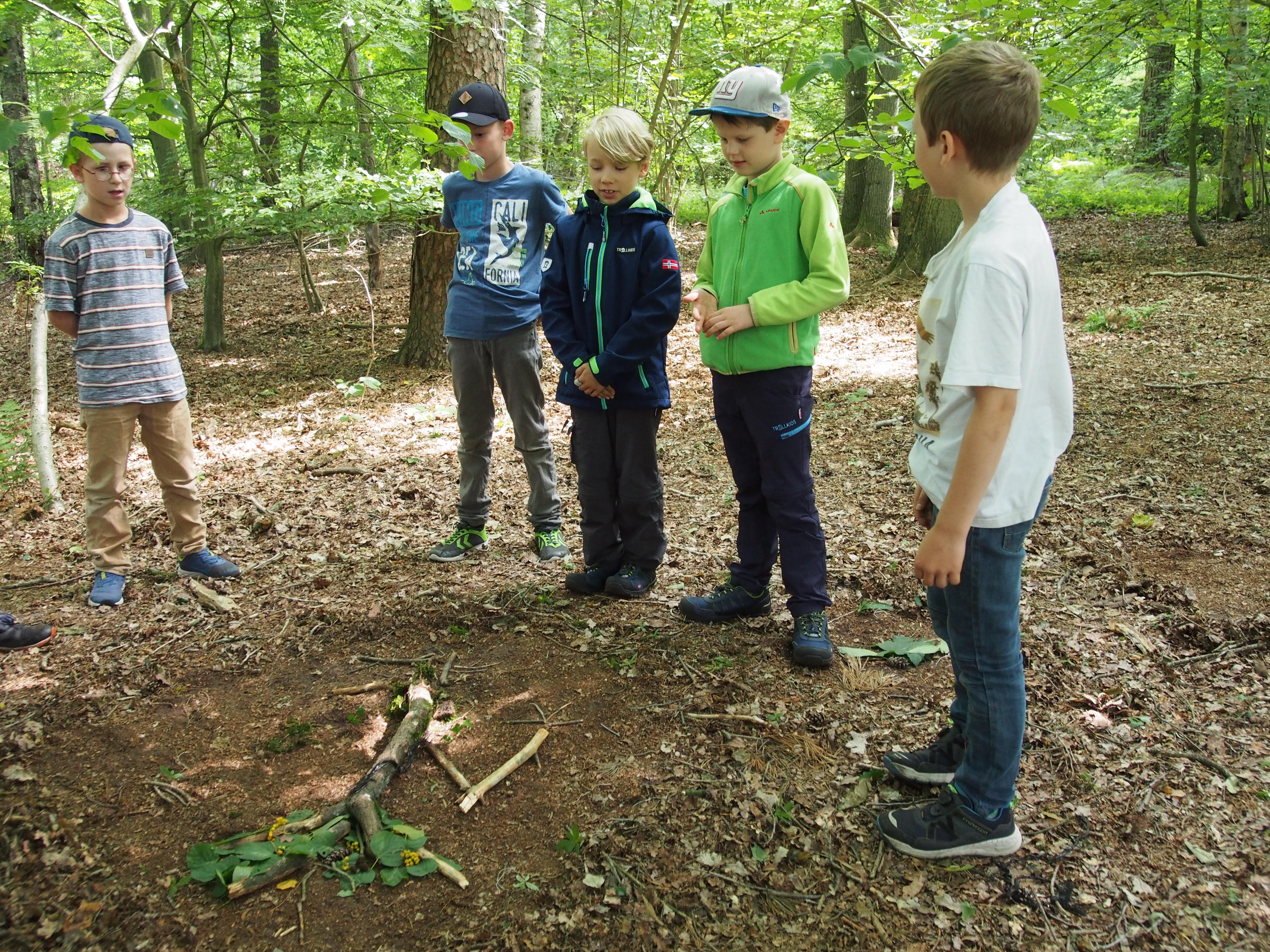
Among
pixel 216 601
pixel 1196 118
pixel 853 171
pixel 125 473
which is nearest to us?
pixel 216 601

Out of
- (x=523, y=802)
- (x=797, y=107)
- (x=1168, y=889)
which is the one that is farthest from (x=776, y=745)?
(x=797, y=107)

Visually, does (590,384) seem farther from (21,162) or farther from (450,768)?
(21,162)

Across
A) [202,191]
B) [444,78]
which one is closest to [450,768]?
[444,78]

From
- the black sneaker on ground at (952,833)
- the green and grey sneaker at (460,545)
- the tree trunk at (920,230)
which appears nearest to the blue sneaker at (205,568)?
the green and grey sneaker at (460,545)

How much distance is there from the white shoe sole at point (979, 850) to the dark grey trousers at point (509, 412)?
8.52 feet

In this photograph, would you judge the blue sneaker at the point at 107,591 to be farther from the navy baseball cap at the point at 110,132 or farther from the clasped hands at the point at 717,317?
the clasped hands at the point at 717,317

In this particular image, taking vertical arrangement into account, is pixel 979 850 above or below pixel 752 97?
below

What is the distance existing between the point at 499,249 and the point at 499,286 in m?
0.19

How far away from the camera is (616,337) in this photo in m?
3.44

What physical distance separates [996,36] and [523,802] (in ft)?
16.9

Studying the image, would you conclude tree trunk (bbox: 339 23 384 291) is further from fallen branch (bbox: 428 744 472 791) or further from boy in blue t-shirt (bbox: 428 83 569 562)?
fallen branch (bbox: 428 744 472 791)

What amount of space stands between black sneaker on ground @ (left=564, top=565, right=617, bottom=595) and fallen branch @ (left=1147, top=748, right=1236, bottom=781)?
2236 millimetres

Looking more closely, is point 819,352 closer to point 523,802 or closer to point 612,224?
point 612,224

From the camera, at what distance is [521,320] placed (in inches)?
162
